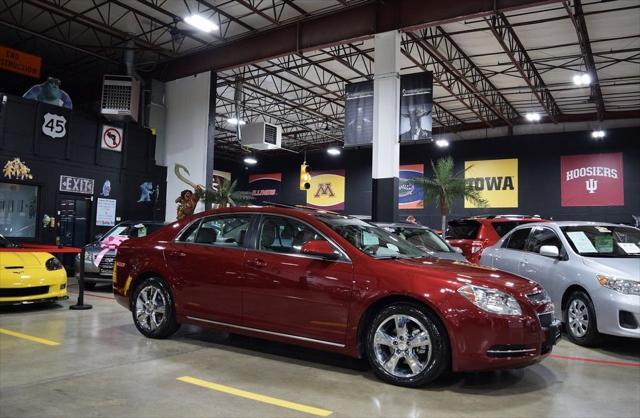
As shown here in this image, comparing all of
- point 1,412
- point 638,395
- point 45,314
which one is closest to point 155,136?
point 45,314

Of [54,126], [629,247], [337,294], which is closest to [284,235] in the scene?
[337,294]

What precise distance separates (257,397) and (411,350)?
117cm

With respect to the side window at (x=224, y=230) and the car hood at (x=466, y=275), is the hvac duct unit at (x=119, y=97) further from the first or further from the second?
the car hood at (x=466, y=275)

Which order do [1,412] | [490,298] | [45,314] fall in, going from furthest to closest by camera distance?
[45,314]
[490,298]
[1,412]

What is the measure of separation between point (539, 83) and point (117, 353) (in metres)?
17.8

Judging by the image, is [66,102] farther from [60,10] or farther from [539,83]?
[539,83]

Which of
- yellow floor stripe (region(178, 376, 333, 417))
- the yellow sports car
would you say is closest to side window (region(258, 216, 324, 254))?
yellow floor stripe (region(178, 376, 333, 417))

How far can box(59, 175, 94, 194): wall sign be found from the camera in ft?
44.7

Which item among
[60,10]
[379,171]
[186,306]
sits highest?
[60,10]

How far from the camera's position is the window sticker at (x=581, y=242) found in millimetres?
5612

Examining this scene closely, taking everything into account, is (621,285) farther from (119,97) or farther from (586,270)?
(119,97)

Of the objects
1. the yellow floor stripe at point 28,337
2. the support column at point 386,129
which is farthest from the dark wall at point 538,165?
the yellow floor stripe at point 28,337

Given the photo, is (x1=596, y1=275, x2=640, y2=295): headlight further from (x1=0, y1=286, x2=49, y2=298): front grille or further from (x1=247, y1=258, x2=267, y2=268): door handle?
(x1=0, y1=286, x2=49, y2=298): front grille

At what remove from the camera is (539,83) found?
18.1 metres
